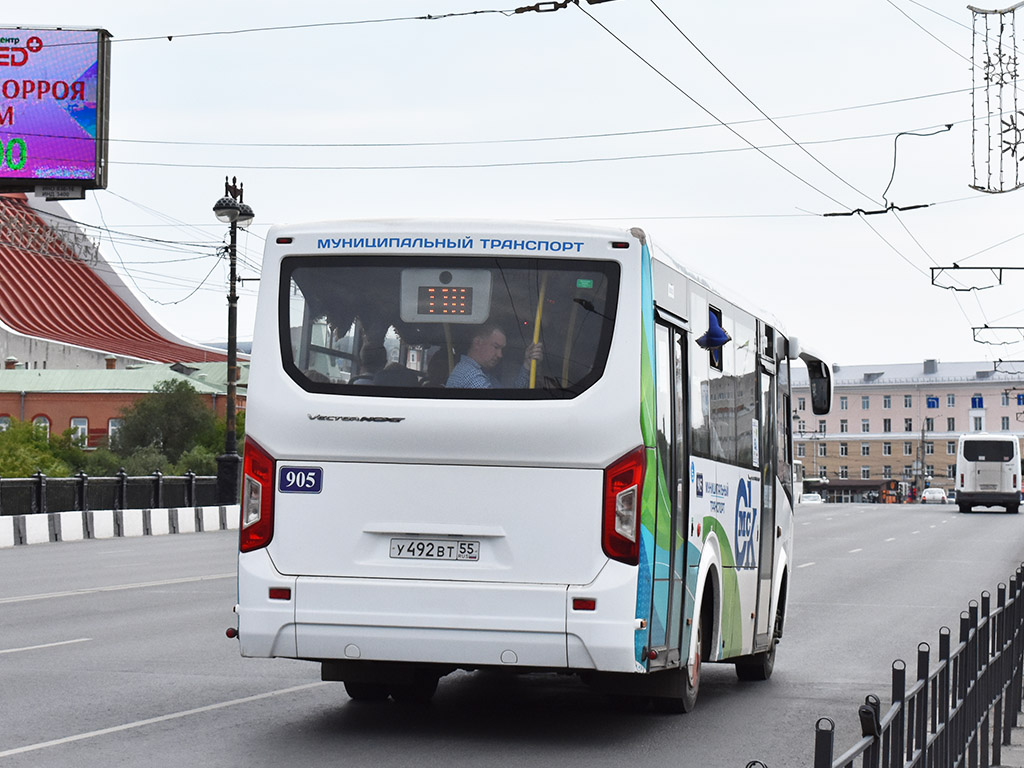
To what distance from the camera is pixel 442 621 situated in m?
8.37

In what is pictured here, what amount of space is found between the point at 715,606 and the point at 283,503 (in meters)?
3.06

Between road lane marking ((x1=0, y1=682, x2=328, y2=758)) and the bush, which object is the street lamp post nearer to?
road lane marking ((x1=0, y1=682, x2=328, y2=758))

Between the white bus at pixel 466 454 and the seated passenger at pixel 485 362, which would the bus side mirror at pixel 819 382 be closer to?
the white bus at pixel 466 454

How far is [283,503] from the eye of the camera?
28.4 feet

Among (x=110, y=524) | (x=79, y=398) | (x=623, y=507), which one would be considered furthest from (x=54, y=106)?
(x=79, y=398)

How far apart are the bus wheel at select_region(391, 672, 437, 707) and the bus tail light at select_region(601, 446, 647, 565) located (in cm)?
232

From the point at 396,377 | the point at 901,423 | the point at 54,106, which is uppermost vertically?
the point at 54,106

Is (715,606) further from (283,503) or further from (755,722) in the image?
(283,503)

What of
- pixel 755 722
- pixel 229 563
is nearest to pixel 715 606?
pixel 755 722

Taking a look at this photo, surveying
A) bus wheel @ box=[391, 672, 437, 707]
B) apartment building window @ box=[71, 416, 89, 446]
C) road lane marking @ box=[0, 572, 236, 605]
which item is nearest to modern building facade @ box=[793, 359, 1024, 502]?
apartment building window @ box=[71, 416, 89, 446]

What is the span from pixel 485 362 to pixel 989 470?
61.5 metres

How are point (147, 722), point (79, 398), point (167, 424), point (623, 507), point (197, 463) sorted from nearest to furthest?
1. point (623, 507)
2. point (147, 722)
3. point (197, 463)
4. point (167, 424)
5. point (79, 398)

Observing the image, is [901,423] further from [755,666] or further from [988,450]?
[755,666]

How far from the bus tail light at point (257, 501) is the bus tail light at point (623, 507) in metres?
1.81
